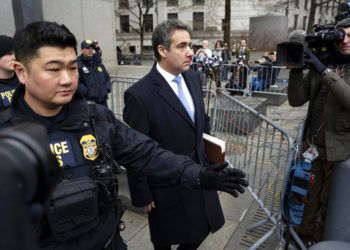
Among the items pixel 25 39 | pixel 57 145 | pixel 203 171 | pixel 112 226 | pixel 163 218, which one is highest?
pixel 25 39

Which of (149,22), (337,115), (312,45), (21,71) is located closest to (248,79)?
(312,45)

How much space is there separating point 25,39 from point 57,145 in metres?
0.47

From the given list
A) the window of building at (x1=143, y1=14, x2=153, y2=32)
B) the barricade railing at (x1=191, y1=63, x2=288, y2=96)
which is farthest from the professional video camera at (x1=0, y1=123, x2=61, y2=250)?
the window of building at (x1=143, y1=14, x2=153, y2=32)

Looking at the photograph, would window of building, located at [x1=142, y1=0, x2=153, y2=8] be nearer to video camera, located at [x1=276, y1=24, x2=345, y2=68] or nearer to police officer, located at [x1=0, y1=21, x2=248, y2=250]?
video camera, located at [x1=276, y1=24, x2=345, y2=68]

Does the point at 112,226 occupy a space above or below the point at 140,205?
above

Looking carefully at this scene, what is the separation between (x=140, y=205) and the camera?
2.27m

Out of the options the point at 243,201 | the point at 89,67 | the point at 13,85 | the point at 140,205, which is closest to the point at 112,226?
the point at 140,205

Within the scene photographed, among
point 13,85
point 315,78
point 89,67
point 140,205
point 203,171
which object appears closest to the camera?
point 203,171

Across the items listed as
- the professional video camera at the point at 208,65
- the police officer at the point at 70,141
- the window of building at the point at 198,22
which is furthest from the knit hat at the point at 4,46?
the window of building at the point at 198,22

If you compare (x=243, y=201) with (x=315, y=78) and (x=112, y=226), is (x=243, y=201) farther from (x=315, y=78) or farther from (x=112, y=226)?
(x=112, y=226)

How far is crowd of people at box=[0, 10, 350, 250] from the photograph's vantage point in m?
1.39

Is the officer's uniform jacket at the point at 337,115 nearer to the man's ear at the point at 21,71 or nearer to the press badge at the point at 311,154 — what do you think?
the press badge at the point at 311,154

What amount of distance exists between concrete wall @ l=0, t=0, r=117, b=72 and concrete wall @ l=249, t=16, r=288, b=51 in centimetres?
1351

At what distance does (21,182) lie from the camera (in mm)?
483
